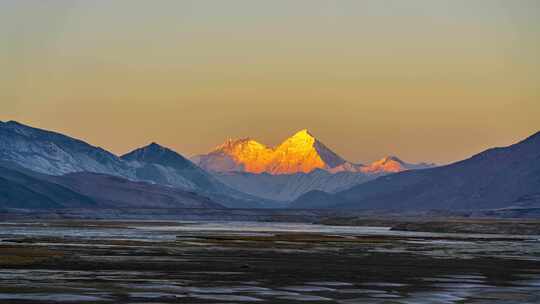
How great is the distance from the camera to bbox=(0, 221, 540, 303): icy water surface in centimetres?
5938

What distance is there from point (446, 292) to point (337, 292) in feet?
19.5

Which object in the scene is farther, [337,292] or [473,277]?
[473,277]

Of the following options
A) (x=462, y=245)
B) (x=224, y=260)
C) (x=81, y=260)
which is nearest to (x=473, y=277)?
(x=224, y=260)

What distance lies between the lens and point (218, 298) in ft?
191

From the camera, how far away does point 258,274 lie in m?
73.6

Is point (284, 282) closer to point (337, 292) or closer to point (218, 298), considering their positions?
point (337, 292)

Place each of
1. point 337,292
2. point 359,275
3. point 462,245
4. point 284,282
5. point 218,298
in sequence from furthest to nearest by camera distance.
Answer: point 462,245, point 359,275, point 284,282, point 337,292, point 218,298

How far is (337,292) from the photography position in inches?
2462

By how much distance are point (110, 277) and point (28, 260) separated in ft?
48.7

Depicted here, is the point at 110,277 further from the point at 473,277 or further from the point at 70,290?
the point at 473,277

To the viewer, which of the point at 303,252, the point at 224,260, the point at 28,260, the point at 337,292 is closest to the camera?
the point at 337,292

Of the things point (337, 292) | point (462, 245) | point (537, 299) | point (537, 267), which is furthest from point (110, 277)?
point (462, 245)

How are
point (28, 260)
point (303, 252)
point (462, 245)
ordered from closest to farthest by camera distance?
1. point (28, 260)
2. point (303, 252)
3. point (462, 245)

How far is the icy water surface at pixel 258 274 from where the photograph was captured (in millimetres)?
59375
